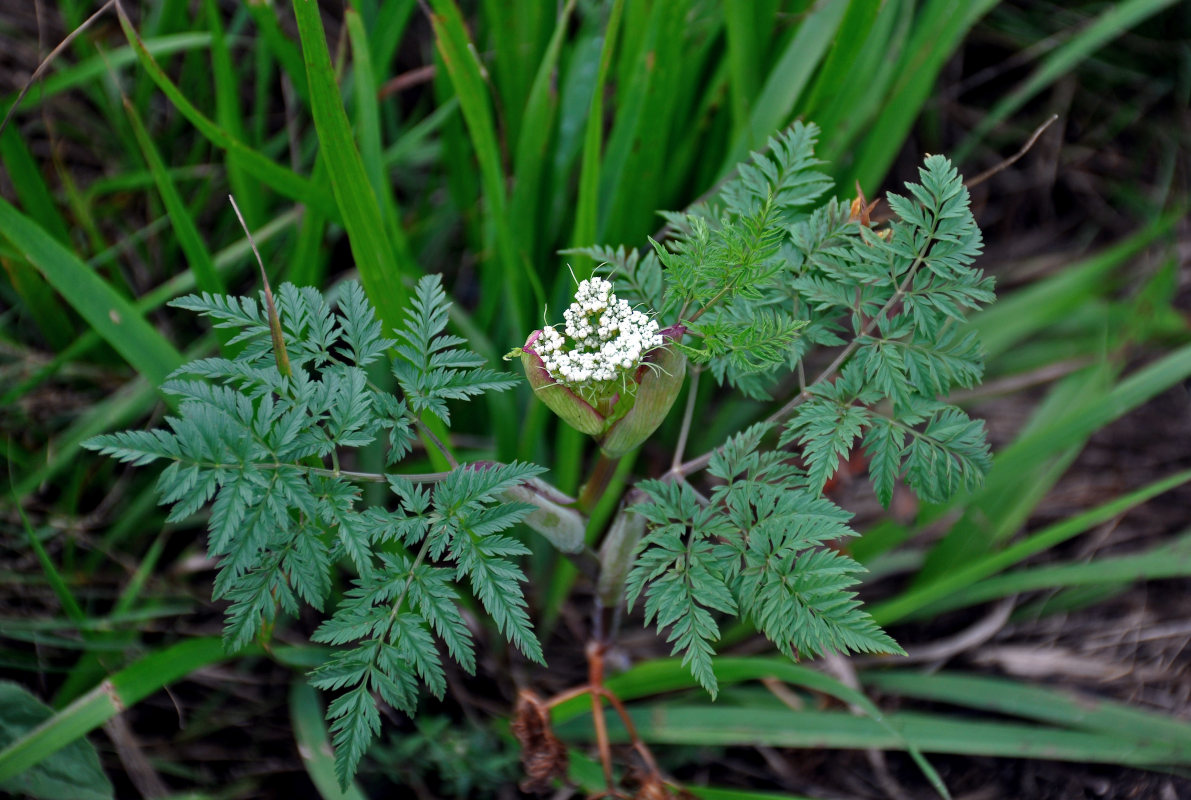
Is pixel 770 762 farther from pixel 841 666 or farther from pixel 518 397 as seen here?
pixel 518 397

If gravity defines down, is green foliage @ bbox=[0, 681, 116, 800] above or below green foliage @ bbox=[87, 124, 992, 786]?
below

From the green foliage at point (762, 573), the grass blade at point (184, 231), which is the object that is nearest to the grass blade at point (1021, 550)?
the green foliage at point (762, 573)

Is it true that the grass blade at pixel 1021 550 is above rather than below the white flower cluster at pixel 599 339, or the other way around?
below

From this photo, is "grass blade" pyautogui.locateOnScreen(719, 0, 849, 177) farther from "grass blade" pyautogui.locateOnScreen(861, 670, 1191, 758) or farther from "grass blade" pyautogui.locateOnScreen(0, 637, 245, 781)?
"grass blade" pyautogui.locateOnScreen(0, 637, 245, 781)

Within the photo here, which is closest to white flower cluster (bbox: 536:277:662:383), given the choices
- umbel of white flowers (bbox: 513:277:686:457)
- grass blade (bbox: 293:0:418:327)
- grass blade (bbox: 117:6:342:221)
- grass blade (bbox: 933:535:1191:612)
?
umbel of white flowers (bbox: 513:277:686:457)

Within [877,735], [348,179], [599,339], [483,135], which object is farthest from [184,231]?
[877,735]

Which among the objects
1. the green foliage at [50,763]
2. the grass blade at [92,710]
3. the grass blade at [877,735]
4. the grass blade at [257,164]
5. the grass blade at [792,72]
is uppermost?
the grass blade at [792,72]

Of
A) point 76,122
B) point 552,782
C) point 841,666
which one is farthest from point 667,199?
point 76,122

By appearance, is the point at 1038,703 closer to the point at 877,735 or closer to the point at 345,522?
the point at 877,735

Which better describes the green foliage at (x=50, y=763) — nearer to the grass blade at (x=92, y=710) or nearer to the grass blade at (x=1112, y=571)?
the grass blade at (x=92, y=710)
